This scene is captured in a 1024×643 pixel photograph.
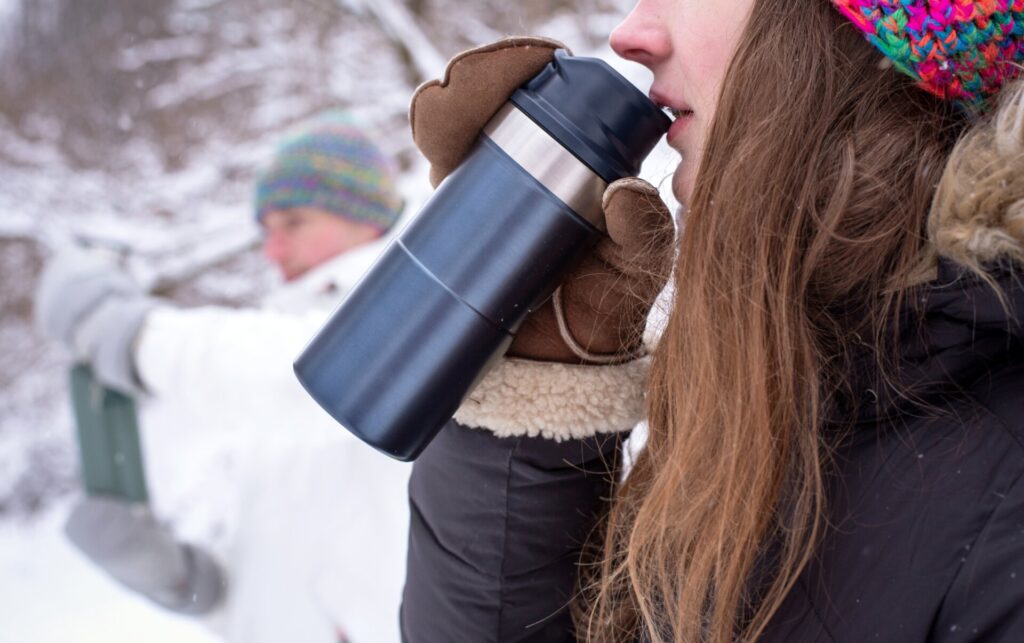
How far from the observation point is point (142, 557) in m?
2.23

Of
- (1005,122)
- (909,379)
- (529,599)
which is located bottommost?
(529,599)

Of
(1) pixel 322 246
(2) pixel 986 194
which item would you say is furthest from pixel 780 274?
(1) pixel 322 246

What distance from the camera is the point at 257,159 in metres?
5.08

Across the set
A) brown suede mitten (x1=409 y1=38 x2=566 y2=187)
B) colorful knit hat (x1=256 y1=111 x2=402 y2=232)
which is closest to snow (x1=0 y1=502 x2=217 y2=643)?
colorful knit hat (x1=256 y1=111 x2=402 y2=232)

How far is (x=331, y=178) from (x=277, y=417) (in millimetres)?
939

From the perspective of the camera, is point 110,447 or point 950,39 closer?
point 950,39

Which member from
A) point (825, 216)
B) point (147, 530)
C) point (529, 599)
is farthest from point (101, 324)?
point (825, 216)

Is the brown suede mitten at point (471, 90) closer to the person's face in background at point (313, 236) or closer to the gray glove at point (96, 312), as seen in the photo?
the gray glove at point (96, 312)

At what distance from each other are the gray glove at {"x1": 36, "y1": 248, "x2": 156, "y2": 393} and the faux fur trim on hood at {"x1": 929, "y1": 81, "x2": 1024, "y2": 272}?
2015 millimetres

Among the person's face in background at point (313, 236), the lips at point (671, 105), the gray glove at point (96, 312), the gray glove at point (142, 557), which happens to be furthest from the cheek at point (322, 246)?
the lips at point (671, 105)

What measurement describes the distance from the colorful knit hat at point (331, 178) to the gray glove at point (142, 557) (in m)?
1.05

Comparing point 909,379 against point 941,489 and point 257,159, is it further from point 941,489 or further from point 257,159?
point 257,159

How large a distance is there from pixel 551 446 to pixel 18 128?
479cm

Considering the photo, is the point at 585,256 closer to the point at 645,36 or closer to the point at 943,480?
the point at 645,36
